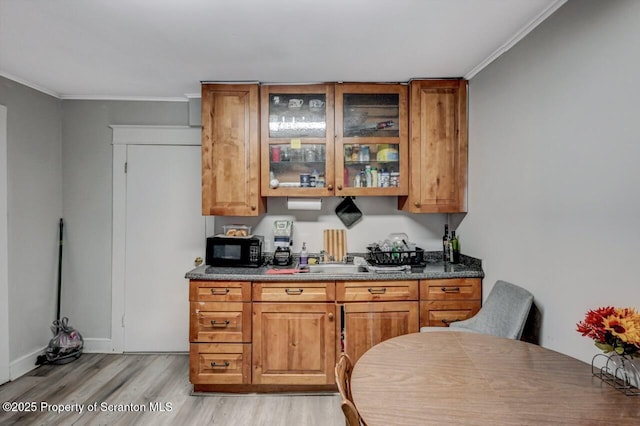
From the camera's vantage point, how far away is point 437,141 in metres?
2.96

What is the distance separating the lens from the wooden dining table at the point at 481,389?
3.57 feet

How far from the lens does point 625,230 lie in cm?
152

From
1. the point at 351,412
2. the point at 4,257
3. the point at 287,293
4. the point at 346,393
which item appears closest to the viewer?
the point at 351,412

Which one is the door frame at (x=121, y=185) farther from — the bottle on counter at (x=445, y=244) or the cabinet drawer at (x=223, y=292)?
the bottle on counter at (x=445, y=244)

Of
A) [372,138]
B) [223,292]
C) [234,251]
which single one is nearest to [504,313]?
[372,138]

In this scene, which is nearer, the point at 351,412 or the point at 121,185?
the point at 351,412

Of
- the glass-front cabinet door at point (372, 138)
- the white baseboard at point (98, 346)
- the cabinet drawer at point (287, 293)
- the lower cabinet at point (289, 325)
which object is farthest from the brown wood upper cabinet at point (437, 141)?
the white baseboard at point (98, 346)

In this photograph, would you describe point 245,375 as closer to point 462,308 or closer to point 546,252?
point 462,308

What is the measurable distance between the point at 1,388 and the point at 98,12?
9.55 ft

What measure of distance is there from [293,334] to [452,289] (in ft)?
4.18

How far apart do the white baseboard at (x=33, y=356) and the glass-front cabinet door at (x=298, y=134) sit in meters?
2.20

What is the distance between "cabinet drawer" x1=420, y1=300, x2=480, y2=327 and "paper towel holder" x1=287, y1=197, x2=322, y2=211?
1.21 m

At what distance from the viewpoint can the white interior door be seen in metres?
3.44

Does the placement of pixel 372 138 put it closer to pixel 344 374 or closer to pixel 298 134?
pixel 298 134
